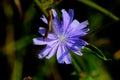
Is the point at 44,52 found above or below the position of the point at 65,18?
below

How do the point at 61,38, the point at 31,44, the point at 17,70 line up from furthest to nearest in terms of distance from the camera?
the point at 31,44
the point at 17,70
the point at 61,38

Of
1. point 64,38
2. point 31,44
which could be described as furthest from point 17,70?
point 64,38

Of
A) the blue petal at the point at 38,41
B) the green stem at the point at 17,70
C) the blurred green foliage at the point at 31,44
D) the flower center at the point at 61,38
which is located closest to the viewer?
the blue petal at the point at 38,41

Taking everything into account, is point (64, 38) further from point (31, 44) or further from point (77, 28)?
point (31, 44)

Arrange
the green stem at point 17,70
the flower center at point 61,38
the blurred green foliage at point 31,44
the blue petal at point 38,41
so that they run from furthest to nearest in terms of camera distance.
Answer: the blurred green foliage at point 31,44
the green stem at point 17,70
the flower center at point 61,38
the blue petal at point 38,41

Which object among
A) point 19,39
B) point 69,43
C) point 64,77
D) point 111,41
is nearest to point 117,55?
point 111,41

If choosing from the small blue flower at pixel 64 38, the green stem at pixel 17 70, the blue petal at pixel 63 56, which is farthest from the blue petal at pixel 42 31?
the green stem at pixel 17 70

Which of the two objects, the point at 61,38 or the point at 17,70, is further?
the point at 17,70

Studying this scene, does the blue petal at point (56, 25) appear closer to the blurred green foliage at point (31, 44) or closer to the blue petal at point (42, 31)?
the blue petal at point (42, 31)

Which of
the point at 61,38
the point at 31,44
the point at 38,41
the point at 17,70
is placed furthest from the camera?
the point at 31,44
